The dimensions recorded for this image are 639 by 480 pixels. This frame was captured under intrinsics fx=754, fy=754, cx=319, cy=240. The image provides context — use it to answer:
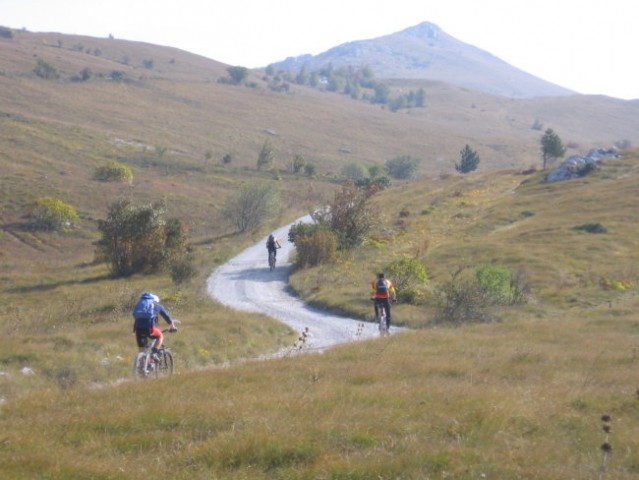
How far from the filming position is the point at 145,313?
13656 mm

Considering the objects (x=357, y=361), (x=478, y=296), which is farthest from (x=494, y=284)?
(x=357, y=361)

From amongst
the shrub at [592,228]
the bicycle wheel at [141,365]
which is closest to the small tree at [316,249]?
the shrub at [592,228]

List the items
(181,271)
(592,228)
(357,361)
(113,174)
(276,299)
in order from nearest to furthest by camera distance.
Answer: (357,361), (276,299), (181,271), (592,228), (113,174)

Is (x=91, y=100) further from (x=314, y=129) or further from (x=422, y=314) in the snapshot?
(x=422, y=314)

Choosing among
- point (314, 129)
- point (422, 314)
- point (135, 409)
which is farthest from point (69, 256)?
point (314, 129)

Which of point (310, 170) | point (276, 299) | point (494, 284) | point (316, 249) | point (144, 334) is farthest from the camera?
point (310, 170)

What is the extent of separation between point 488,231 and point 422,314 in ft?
80.0

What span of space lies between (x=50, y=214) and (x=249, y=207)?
686 inches

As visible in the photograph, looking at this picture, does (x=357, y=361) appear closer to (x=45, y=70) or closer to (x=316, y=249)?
(x=316, y=249)

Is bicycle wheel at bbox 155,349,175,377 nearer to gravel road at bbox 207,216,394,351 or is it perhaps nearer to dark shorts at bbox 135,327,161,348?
dark shorts at bbox 135,327,161,348

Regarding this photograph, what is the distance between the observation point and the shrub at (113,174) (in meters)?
84.3

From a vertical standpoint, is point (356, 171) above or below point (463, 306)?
above

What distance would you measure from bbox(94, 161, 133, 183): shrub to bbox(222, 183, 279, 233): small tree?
2804 cm

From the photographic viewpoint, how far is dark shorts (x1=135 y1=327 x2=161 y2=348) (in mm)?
13695
